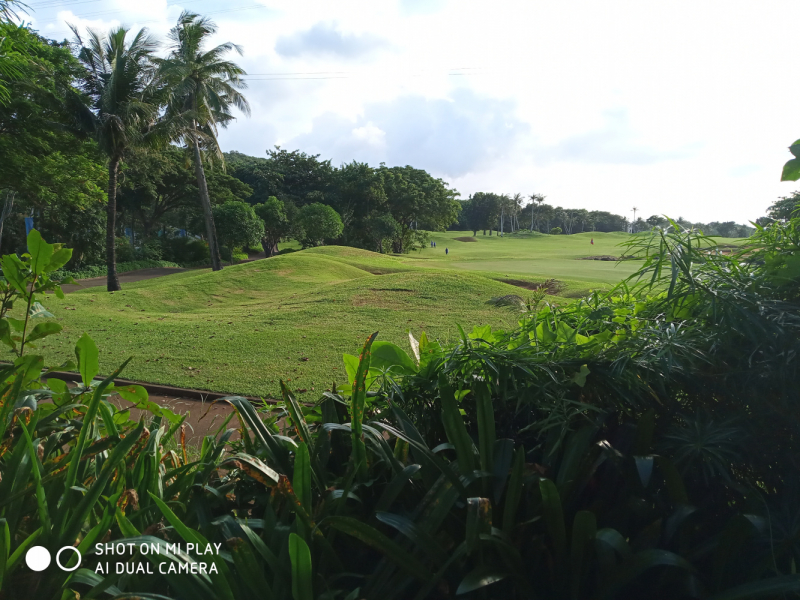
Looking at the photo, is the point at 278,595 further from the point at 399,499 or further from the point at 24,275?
the point at 24,275

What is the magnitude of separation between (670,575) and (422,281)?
43.5ft

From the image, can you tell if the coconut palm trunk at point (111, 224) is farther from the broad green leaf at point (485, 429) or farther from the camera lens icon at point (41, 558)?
the broad green leaf at point (485, 429)

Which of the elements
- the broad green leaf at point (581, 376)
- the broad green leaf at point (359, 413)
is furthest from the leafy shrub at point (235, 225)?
the broad green leaf at point (581, 376)

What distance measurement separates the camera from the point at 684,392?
1138 mm

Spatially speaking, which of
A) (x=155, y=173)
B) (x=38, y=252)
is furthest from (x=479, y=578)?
(x=155, y=173)

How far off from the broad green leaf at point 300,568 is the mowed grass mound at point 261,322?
85.6 inches

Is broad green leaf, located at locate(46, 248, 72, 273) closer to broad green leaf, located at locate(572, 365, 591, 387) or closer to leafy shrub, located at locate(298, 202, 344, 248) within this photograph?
broad green leaf, located at locate(572, 365, 591, 387)

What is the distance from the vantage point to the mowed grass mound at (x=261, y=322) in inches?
273

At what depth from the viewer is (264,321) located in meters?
10.8

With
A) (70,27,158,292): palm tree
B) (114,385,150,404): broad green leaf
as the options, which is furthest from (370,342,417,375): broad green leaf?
(70,27,158,292): palm tree

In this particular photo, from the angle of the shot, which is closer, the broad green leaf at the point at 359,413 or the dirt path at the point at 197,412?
the broad green leaf at the point at 359,413

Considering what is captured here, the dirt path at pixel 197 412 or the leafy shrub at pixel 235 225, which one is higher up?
the leafy shrub at pixel 235 225

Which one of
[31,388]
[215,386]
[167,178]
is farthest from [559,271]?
[167,178]

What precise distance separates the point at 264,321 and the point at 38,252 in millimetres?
9157
